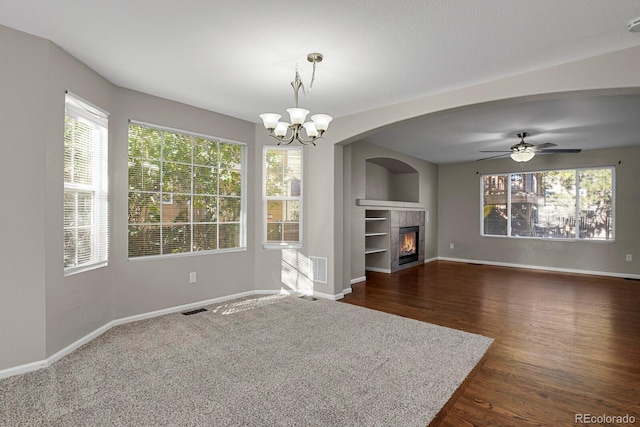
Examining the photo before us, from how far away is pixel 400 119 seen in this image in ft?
13.2

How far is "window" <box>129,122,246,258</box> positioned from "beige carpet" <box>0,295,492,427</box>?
1038mm

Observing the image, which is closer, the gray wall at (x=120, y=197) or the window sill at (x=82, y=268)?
the gray wall at (x=120, y=197)

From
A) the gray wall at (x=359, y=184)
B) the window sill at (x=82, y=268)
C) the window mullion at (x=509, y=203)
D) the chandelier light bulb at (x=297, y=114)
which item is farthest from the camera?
the window mullion at (x=509, y=203)

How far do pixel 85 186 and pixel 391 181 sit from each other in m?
6.56

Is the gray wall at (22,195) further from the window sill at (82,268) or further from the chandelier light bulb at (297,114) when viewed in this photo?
the chandelier light bulb at (297,114)

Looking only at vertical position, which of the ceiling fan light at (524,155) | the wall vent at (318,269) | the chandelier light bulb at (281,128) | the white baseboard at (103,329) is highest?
the ceiling fan light at (524,155)

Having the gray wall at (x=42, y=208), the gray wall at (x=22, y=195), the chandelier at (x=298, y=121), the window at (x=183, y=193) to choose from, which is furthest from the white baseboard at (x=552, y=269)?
the gray wall at (x=22, y=195)

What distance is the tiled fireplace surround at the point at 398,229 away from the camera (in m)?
7.00

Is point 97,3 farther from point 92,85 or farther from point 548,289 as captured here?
point 548,289

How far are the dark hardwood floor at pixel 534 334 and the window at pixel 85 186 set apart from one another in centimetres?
320

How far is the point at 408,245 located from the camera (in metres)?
7.80

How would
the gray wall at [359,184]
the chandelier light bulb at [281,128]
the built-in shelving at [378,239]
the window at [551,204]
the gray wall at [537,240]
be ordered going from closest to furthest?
the chandelier light bulb at [281,128], the gray wall at [359,184], the gray wall at [537,240], the window at [551,204], the built-in shelving at [378,239]

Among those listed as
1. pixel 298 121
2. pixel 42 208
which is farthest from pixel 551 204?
pixel 42 208

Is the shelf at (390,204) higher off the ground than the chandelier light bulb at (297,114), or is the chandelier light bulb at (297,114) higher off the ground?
the chandelier light bulb at (297,114)
